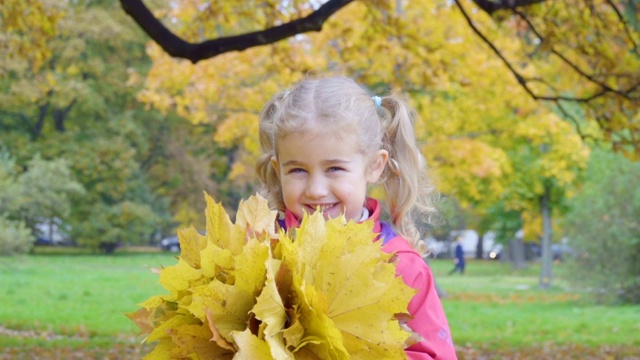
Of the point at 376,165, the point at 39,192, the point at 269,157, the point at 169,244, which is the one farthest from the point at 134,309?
the point at 169,244

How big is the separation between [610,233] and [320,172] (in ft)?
49.0

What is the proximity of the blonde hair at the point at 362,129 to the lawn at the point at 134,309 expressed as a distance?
4.43m

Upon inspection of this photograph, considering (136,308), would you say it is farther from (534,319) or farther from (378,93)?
(534,319)

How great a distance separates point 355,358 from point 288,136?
80cm

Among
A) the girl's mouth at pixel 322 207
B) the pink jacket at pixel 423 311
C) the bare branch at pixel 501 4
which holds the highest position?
the bare branch at pixel 501 4

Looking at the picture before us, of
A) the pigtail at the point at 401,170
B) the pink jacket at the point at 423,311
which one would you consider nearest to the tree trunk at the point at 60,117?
the pigtail at the point at 401,170

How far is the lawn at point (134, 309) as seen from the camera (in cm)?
940

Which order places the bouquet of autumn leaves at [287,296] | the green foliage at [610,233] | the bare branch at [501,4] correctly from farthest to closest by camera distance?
the green foliage at [610,233], the bare branch at [501,4], the bouquet of autumn leaves at [287,296]

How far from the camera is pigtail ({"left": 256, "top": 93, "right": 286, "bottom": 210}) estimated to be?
8.65 ft

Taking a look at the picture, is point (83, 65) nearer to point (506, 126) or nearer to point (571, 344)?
point (506, 126)

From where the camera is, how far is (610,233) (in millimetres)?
16219

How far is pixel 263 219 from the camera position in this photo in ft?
6.33

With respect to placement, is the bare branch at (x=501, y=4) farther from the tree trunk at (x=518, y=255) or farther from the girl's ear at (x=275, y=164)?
the tree trunk at (x=518, y=255)

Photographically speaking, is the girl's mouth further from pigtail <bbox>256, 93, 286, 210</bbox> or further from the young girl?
pigtail <bbox>256, 93, 286, 210</bbox>
